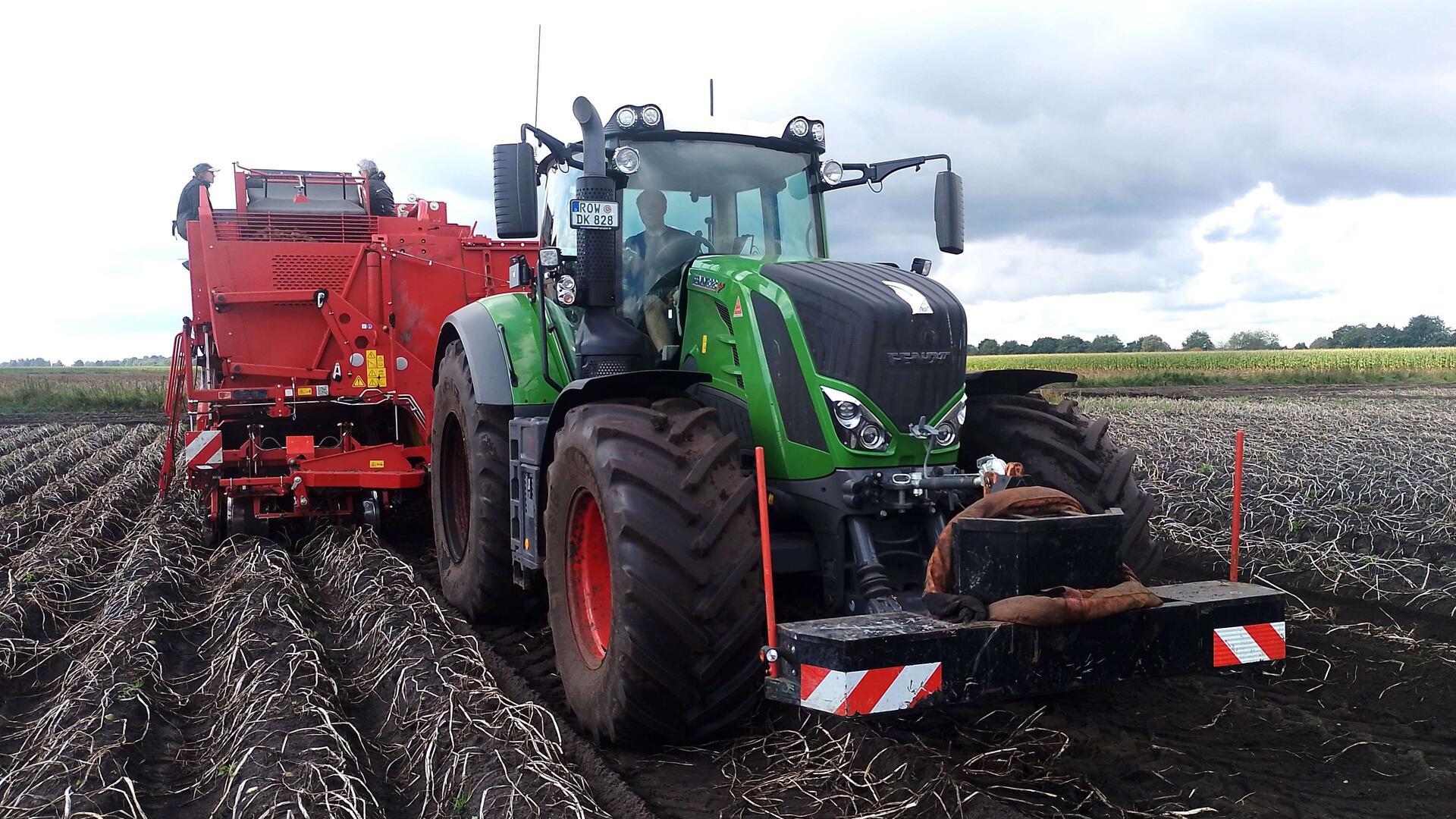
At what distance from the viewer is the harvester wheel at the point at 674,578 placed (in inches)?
150

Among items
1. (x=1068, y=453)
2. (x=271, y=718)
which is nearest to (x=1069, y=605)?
(x=1068, y=453)

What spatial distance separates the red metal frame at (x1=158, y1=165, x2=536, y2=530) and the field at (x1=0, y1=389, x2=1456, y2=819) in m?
0.82

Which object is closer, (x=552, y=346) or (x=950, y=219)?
(x=950, y=219)

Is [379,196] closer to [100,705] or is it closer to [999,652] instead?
[100,705]

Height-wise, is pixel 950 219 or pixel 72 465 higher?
pixel 950 219

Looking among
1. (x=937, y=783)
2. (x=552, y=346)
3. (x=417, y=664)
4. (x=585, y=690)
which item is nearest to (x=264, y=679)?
(x=417, y=664)

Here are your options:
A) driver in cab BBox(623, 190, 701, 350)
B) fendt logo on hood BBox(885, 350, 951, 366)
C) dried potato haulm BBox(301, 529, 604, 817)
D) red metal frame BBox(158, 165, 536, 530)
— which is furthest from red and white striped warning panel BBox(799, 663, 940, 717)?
red metal frame BBox(158, 165, 536, 530)

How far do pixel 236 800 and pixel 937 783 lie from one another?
2450 millimetres

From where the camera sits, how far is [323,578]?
775cm

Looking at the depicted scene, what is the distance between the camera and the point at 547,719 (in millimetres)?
4480

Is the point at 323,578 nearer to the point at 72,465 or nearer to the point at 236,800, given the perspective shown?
the point at 236,800

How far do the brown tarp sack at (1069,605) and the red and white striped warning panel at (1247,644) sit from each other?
348 millimetres

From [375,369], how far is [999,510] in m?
6.65

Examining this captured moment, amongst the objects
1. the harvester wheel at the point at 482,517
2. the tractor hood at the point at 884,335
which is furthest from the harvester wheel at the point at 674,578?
the harvester wheel at the point at 482,517
